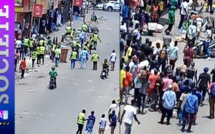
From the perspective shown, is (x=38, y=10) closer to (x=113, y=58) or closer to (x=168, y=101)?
(x=113, y=58)

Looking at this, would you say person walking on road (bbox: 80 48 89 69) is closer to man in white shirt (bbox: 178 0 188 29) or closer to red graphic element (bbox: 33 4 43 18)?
man in white shirt (bbox: 178 0 188 29)

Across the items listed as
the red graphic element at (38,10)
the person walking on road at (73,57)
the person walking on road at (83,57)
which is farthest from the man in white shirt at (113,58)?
the red graphic element at (38,10)

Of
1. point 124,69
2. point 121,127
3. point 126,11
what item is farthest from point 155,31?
point 121,127

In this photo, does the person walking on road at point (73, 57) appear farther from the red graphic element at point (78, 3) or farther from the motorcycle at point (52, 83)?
the motorcycle at point (52, 83)

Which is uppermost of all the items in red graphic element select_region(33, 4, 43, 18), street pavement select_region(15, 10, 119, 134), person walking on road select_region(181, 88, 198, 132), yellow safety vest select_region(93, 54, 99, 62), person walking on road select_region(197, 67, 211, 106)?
red graphic element select_region(33, 4, 43, 18)

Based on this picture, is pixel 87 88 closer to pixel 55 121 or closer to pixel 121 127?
pixel 55 121

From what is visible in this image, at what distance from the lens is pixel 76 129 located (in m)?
20.6

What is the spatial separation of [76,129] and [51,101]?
3246mm

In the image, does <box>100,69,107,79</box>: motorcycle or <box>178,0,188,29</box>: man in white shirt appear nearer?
<box>100,69,107,79</box>: motorcycle

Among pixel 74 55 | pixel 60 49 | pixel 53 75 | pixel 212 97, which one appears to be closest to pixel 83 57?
pixel 74 55

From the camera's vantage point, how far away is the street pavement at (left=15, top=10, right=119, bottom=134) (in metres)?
21.0

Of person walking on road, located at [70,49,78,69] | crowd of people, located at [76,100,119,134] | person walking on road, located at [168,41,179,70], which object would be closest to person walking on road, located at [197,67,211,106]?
crowd of people, located at [76,100,119,134]

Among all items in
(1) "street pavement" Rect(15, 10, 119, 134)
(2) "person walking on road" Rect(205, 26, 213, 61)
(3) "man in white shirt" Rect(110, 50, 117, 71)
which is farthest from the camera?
(3) "man in white shirt" Rect(110, 50, 117, 71)

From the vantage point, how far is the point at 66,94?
2489 centimetres
